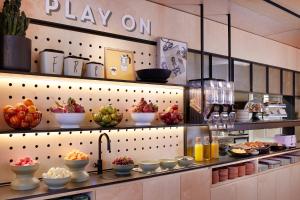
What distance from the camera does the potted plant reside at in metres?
2.09

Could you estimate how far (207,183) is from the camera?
3174mm

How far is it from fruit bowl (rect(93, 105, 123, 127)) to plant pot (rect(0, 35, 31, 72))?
756 mm

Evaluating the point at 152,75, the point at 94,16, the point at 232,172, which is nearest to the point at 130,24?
the point at 94,16

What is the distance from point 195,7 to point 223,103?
45.6 inches

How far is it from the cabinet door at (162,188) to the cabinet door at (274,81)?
294 centimetres

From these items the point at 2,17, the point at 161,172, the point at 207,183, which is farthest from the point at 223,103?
the point at 2,17

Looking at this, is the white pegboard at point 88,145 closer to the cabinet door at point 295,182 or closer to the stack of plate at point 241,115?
the stack of plate at point 241,115

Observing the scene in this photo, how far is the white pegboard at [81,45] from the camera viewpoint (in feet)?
8.14

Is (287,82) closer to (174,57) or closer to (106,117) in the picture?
(174,57)

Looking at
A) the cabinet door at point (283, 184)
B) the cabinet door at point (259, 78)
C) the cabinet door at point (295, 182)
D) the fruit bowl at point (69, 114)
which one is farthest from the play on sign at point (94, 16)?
the cabinet door at point (295, 182)

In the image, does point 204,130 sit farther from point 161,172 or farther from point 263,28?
point 263,28

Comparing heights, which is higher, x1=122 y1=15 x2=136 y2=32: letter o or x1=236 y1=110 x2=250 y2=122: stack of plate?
x1=122 y1=15 x2=136 y2=32: letter o

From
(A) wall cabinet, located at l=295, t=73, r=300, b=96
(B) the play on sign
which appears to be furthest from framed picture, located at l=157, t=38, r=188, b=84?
(A) wall cabinet, located at l=295, t=73, r=300, b=96

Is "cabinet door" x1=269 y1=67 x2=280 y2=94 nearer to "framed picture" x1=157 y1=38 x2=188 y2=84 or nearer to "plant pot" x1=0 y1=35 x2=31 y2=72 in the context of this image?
"framed picture" x1=157 y1=38 x2=188 y2=84
